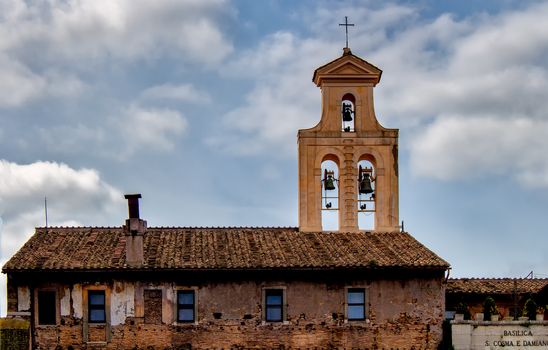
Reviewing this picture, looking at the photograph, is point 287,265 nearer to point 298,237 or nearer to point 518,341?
point 298,237

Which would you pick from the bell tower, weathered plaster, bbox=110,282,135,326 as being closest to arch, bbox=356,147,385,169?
the bell tower

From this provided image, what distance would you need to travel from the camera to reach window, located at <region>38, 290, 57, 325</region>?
37375 millimetres

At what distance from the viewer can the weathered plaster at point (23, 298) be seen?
3728 cm

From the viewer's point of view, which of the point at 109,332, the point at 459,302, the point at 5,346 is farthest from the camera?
the point at 459,302

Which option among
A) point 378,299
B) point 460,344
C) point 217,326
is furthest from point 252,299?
point 460,344

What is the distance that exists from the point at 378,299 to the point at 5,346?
12.3 meters

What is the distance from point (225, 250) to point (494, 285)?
32.7ft

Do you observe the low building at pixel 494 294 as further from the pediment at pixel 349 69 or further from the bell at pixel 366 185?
the pediment at pixel 349 69

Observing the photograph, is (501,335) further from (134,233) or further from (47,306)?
(47,306)

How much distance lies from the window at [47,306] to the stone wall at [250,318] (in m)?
0.31

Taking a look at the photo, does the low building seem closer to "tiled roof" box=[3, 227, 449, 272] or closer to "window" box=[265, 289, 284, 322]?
"tiled roof" box=[3, 227, 449, 272]

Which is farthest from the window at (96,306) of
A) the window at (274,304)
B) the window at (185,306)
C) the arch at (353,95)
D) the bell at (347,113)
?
the arch at (353,95)

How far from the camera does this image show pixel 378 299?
125ft

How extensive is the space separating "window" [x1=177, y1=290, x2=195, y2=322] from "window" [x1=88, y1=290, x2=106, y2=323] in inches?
98.7
